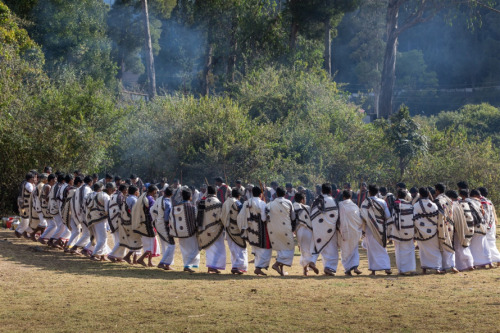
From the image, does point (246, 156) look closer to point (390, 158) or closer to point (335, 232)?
point (390, 158)

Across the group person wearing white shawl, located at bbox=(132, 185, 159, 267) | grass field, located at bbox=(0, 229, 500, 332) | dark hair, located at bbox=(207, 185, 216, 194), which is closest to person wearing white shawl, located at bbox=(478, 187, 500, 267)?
grass field, located at bbox=(0, 229, 500, 332)

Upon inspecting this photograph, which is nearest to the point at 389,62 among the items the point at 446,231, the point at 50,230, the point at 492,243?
the point at 492,243

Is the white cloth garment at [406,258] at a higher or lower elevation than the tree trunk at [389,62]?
lower

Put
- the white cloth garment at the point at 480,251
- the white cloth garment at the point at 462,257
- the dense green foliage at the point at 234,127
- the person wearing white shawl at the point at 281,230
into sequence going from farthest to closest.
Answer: the dense green foliage at the point at 234,127 < the white cloth garment at the point at 480,251 < the white cloth garment at the point at 462,257 < the person wearing white shawl at the point at 281,230

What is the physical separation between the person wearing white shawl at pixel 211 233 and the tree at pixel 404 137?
13.6 m

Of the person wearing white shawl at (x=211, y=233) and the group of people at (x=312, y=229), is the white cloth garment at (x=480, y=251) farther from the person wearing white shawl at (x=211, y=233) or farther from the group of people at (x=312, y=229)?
the person wearing white shawl at (x=211, y=233)

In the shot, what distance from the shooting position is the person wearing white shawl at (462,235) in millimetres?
13156

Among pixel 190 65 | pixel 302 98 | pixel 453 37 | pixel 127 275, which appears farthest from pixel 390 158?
pixel 190 65

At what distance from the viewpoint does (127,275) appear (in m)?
12.3

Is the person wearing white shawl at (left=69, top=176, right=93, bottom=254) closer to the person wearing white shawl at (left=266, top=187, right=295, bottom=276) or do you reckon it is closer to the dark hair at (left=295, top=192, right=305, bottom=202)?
the person wearing white shawl at (left=266, top=187, right=295, bottom=276)

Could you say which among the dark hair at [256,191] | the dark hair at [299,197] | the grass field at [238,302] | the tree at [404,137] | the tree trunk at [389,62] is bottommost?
the grass field at [238,302]

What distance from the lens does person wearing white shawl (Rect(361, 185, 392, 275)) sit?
1265cm

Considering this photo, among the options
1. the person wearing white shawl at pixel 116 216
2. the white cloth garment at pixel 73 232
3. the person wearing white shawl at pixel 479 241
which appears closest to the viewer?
the person wearing white shawl at pixel 479 241

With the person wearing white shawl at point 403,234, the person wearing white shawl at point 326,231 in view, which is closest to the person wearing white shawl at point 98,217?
the person wearing white shawl at point 326,231
